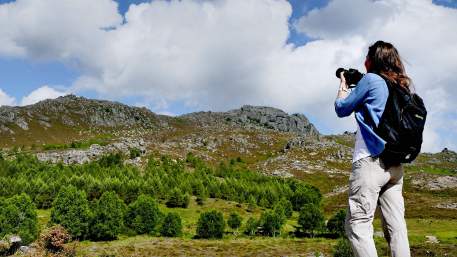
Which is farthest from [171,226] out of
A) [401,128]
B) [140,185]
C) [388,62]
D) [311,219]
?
[401,128]

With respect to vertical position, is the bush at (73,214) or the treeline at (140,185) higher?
the treeline at (140,185)

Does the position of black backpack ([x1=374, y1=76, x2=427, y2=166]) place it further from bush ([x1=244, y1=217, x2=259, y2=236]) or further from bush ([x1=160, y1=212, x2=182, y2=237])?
bush ([x1=244, y1=217, x2=259, y2=236])

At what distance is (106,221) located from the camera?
103 metres

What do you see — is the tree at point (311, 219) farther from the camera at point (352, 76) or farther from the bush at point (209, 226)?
the camera at point (352, 76)

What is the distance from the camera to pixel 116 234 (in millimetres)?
103750

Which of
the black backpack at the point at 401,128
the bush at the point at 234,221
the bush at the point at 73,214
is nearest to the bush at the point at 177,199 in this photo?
the bush at the point at 234,221

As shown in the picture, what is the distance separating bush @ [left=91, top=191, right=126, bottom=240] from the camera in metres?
103

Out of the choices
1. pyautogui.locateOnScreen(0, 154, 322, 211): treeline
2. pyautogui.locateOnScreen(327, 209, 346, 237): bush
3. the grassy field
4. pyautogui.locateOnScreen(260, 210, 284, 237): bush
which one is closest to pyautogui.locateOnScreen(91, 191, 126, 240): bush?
the grassy field

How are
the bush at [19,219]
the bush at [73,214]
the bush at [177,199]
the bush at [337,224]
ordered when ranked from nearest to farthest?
the bush at [19,219], the bush at [73,214], the bush at [337,224], the bush at [177,199]

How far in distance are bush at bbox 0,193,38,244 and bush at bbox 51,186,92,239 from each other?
22.4 ft

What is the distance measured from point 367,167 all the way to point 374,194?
0.42m

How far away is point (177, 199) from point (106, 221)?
3854cm

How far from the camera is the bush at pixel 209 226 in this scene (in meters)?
106

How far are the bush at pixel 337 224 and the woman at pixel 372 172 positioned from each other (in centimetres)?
10630
